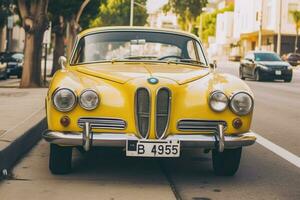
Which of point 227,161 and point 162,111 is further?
point 227,161

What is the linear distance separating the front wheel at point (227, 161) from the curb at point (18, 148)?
217 cm

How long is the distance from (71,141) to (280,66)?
2408cm

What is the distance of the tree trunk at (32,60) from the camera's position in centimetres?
2002

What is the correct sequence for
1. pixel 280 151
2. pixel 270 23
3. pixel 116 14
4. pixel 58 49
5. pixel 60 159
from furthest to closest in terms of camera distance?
1. pixel 116 14
2. pixel 270 23
3. pixel 58 49
4. pixel 280 151
5. pixel 60 159

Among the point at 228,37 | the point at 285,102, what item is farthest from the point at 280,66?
the point at 228,37

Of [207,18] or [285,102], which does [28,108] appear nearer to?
[285,102]

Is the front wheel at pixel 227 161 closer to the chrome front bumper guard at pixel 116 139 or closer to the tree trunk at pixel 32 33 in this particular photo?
the chrome front bumper guard at pixel 116 139

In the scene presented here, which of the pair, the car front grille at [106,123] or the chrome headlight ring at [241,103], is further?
the chrome headlight ring at [241,103]

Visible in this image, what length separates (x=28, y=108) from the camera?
11.6m

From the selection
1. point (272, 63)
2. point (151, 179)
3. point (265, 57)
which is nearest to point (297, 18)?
point (265, 57)

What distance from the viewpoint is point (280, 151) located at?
8430 millimetres

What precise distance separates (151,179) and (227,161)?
0.80 m

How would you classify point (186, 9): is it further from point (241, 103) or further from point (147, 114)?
point (147, 114)

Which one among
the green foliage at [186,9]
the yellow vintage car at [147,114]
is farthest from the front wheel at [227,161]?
the green foliage at [186,9]
